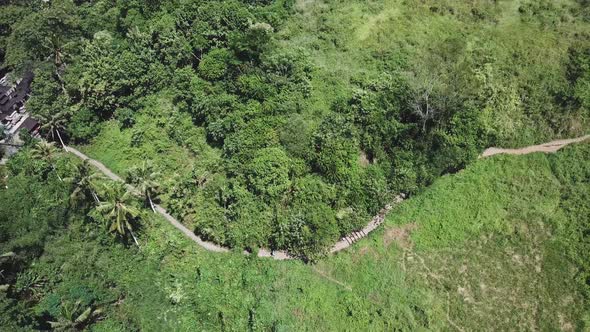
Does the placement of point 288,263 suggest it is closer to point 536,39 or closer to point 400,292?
point 400,292

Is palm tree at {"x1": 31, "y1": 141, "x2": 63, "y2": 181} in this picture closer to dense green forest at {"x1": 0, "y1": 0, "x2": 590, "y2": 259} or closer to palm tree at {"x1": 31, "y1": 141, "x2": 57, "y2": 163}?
palm tree at {"x1": 31, "y1": 141, "x2": 57, "y2": 163}

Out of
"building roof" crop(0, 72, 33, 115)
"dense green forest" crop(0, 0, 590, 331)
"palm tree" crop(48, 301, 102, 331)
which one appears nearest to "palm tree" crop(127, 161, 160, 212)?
"dense green forest" crop(0, 0, 590, 331)

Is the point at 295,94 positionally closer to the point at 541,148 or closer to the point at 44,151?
the point at 541,148

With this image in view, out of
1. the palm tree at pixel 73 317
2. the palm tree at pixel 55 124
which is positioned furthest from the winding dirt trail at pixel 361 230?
the palm tree at pixel 55 124

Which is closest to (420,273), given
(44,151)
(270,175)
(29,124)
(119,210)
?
(270,175)

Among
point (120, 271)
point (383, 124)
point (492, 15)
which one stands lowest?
point (120, 271)

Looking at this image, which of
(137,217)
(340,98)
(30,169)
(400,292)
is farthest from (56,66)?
(400,292)

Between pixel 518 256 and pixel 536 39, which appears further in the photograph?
pixel 536 39
